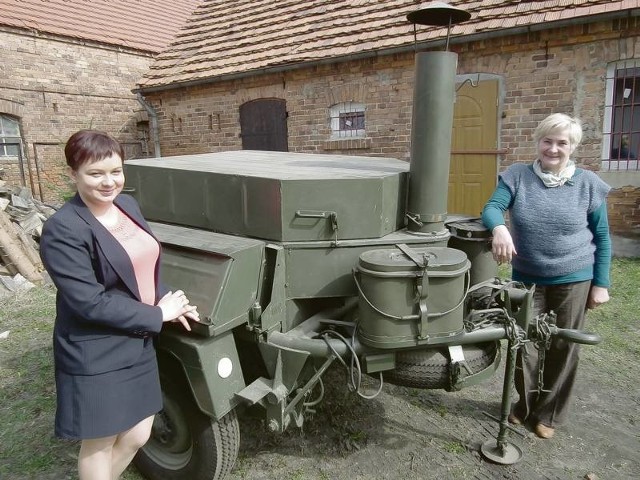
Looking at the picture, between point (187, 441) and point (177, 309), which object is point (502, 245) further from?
point (187, 441)

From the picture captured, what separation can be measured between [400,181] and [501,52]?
524 cm

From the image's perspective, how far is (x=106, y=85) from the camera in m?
12.5

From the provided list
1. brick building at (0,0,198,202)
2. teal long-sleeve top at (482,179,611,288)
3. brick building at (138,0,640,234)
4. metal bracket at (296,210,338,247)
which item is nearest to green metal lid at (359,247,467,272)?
metal bracket at (296,210,338,247)

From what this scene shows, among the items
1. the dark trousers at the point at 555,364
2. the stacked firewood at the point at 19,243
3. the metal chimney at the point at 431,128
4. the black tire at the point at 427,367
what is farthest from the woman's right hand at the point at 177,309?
the stacked firewood at the point at 19,243

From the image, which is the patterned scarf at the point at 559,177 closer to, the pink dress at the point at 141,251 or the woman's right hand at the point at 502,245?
the woman's right hand at the point at 502,245

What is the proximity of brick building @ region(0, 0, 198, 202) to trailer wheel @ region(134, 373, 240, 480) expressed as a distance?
1092 cm

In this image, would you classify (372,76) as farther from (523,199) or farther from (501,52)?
(523,199)

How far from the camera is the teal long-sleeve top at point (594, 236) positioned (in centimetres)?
277

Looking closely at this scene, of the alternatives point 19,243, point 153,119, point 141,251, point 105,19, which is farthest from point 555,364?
point 105,19

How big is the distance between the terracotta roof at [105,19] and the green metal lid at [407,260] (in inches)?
467

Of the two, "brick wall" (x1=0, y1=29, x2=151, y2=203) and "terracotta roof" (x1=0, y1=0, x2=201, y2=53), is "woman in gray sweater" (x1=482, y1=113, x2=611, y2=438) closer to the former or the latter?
"brick wall" (x1=0, y1=29, x2=151, y2=203)

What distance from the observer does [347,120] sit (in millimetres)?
8688

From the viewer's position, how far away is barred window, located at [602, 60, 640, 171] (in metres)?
6.55

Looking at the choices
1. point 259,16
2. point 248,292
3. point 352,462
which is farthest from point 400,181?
point 259,16
